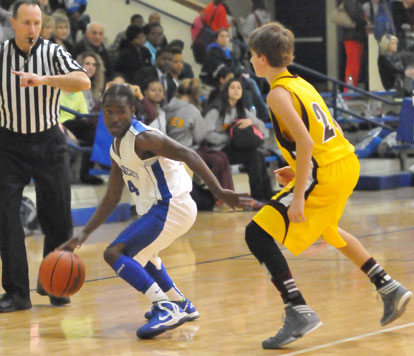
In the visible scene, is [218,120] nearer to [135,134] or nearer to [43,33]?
[43,33]

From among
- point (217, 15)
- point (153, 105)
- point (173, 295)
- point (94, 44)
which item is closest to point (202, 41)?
point (217, 15)

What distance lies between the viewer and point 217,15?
642 inches

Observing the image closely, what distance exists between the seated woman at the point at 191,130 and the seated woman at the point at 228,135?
188mm

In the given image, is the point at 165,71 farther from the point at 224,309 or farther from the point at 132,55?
the point at 224,309

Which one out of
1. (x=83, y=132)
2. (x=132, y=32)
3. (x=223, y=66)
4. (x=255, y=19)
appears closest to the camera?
(x=83, y=132)

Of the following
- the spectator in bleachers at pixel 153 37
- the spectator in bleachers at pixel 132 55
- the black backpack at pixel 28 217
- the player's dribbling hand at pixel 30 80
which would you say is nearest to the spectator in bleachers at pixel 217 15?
the spectator in bleachers at pixel 153 37

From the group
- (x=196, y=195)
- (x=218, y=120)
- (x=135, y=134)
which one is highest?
(x=135, y=134)

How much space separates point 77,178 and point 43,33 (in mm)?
1737

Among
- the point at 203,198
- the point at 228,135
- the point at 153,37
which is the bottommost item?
the point at 203,198

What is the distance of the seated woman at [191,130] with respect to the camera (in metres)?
12.3

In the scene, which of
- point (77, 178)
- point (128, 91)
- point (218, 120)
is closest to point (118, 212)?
point (77, 178)

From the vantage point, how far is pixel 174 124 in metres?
12.3

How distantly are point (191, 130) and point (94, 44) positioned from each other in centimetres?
214

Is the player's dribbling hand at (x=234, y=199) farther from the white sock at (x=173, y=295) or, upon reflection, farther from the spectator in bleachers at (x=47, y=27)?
the spectator in bleachers at (x=47, y=27)
